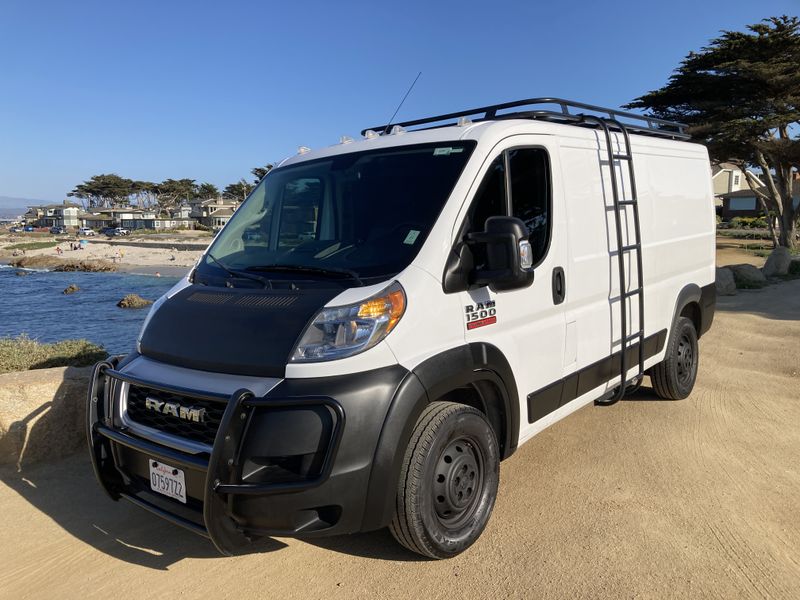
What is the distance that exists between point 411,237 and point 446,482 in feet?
4.25

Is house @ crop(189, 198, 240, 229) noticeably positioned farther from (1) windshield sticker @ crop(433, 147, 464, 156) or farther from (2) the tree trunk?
(1) windshield sticker @ crop(433, 147, 464, 156)

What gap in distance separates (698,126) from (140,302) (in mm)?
23824

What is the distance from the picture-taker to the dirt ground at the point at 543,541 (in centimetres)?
302

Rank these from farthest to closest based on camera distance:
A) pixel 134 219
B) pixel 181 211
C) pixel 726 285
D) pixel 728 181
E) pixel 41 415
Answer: pixel 181 211, pixel 134 219, pixel 728 181, pixel 726 285, pixel 41 415

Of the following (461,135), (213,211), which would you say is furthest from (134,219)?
(461,135)

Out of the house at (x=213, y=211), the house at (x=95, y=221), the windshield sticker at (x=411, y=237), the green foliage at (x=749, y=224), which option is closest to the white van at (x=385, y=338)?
the windshield sticker at (x=411, y=237)

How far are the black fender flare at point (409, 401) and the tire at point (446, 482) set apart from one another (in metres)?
0.10

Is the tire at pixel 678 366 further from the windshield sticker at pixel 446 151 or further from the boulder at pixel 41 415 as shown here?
the boulder at pixel 41 415

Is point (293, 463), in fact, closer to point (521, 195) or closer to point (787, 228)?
point (521, 195)

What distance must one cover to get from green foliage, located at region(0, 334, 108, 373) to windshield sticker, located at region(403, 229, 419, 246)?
4267 mm

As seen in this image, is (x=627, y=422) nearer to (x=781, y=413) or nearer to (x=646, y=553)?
(x=781, y=413)

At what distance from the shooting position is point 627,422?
527cm

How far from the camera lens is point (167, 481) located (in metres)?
2.86

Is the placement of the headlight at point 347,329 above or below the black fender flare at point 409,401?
above
